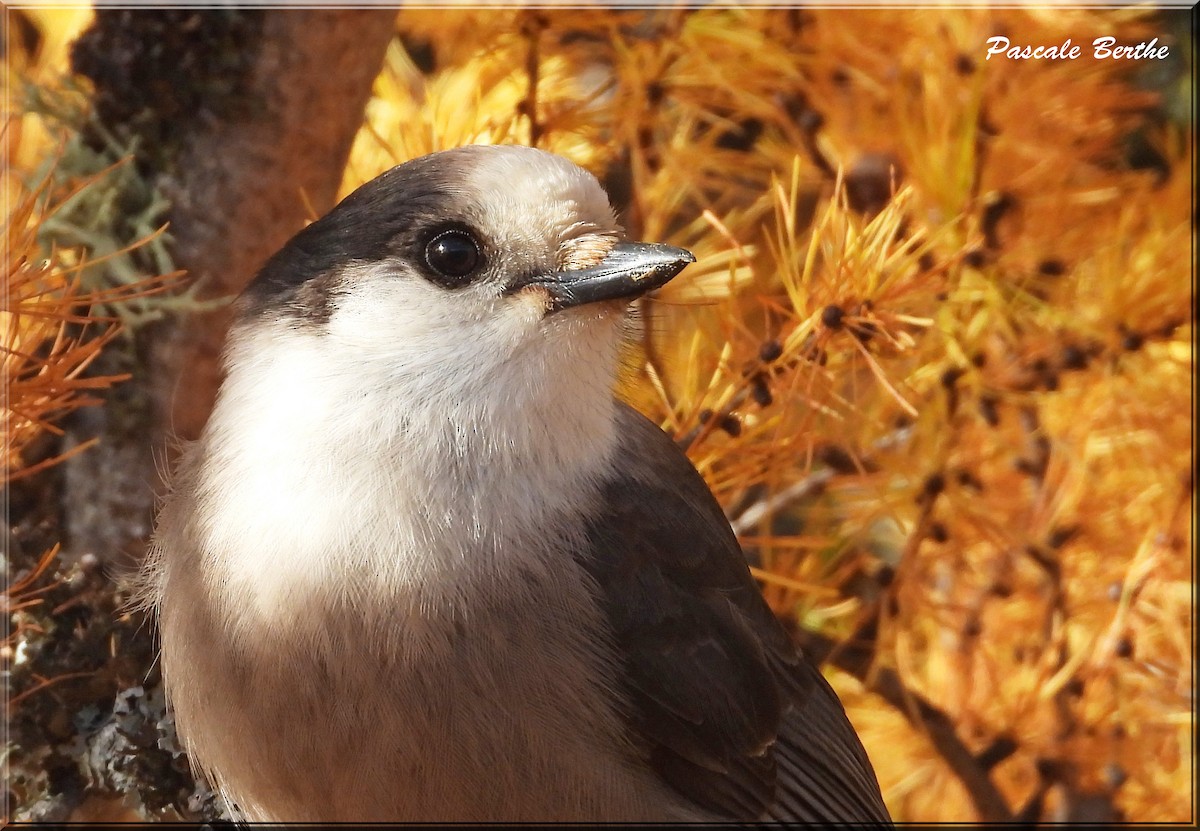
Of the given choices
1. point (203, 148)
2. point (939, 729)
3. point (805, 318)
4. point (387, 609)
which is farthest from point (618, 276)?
point (939, 729)

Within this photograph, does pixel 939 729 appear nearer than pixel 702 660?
No

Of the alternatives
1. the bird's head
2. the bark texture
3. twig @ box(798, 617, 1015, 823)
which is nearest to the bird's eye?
the bird's head

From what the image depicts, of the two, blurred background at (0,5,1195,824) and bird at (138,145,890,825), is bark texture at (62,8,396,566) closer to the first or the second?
blurred background at (0,5,1195,824)

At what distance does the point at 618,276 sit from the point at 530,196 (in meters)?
0.10

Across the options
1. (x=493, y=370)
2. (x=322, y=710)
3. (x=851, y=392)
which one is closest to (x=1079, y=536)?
(x=851, y=392)

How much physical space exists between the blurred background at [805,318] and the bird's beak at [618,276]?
18 cm

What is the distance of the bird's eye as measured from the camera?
90 cm

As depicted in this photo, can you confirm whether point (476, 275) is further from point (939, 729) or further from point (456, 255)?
point (939, 729)

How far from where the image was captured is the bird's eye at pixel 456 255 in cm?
90

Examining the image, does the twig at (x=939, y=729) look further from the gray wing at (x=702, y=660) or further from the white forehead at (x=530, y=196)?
the white forehead at (x=530, y=196)

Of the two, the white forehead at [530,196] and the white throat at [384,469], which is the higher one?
the white forehead at [530,196]

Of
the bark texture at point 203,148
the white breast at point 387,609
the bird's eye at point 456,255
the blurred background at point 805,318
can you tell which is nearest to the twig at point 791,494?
the blurred background at point 805,318

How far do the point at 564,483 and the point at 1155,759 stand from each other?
0.80 metres

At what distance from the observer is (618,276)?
2.84 feet
